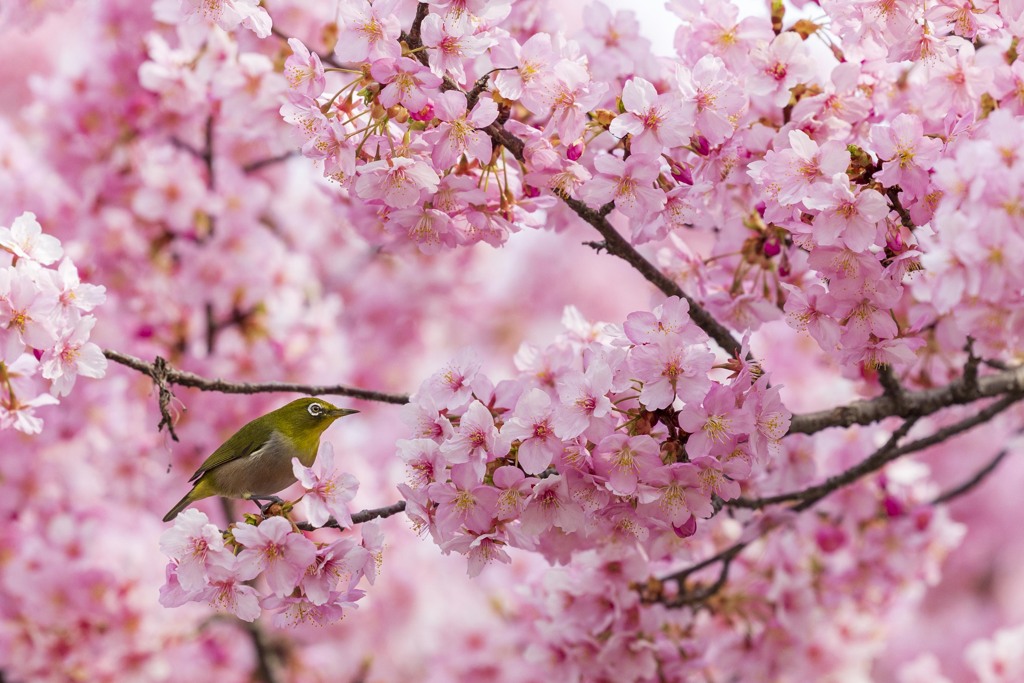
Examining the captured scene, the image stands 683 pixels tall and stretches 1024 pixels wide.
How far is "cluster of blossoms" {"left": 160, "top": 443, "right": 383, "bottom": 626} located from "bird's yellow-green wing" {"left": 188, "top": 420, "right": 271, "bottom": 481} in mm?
189

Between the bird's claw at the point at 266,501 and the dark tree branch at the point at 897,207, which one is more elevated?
the dark tree branch at the point at 897,207

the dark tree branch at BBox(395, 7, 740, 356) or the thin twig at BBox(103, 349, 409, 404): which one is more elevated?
the dark tree branch at BBox(395, 7, 740, 356)

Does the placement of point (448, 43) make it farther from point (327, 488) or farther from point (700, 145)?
point (327, 488)

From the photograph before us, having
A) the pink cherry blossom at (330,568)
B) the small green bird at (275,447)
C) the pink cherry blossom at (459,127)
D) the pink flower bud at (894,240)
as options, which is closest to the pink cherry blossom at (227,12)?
the pink cherry blossom at (459,127)

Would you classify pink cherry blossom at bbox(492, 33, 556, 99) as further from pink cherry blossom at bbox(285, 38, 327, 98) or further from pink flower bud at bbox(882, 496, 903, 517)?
pink flower bud at bbox(882, 496, 903, 517)

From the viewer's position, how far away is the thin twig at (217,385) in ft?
6.23

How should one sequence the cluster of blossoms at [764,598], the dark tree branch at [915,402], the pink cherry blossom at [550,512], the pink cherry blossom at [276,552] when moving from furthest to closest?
the cluster of blossoms at [764,598] → the dark tree branch at [915,402] → the pink cherry blossom at [550,512] → the pink cherry blossom at [276,552]

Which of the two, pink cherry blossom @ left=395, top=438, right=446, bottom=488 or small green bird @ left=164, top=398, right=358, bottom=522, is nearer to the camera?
pink cherry blossom @ left=395, top=438, right=446, bottom=488

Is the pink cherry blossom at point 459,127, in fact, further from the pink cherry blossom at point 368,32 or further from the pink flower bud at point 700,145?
the pink flower bud at point 700,145

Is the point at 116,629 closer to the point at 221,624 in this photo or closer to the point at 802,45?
the point at 221,624

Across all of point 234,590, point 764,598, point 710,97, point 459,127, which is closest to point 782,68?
point 710,97

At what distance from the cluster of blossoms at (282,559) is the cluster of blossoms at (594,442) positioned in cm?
12

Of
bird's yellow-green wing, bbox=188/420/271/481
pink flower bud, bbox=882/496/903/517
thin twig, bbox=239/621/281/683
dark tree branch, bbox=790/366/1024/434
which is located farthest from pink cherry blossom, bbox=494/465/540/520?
thin twig, bbox=239/621/281/683

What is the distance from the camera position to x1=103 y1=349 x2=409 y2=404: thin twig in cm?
190
